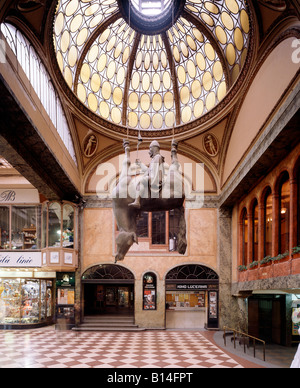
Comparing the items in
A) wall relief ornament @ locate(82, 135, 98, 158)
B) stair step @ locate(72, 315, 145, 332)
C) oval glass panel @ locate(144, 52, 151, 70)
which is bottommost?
stair step @ locate(72, 315, 145, 332)

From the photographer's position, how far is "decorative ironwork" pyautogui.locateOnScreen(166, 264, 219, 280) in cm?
1947

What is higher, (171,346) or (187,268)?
(187,268)

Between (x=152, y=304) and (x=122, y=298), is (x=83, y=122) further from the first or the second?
(x=122, y=298)

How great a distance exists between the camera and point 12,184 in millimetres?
19219

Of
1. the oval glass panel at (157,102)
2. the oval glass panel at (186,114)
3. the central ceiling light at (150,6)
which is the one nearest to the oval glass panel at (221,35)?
the central ceiling light at (150,6)

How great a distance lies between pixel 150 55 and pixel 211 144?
5.35m

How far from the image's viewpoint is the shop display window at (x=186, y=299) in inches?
807

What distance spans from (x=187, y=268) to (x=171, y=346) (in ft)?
19.0

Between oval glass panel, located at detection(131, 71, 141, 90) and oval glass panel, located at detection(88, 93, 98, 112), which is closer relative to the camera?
oval glass panel, located at detection(88, 93, 98, 112)

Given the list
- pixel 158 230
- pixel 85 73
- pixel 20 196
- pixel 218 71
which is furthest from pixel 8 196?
pixel 218 71

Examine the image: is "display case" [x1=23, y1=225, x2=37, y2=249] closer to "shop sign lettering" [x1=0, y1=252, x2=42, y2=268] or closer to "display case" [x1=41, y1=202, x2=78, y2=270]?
"shop sign lettering" [x1=0, y1=252, x2=42, y2=268]

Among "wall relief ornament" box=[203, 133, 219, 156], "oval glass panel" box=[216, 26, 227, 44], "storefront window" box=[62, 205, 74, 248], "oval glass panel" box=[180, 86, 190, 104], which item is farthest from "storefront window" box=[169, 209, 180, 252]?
"oval glass panel" box=[216, 26, 227, 44]

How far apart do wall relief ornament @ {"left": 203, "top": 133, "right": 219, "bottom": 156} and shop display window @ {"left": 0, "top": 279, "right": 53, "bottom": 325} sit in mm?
11000

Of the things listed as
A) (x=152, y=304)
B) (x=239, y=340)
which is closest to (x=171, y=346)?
(x=239, y=340)
